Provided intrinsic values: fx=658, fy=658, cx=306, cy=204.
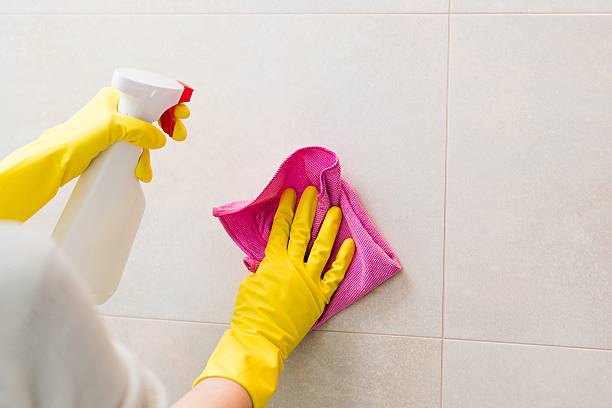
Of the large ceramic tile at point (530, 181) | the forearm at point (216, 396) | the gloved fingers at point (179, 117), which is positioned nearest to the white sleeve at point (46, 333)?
the forearm at point (216, 396)

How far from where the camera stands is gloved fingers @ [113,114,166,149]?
2.70ft

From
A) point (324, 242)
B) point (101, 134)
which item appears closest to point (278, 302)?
point (324, 242)

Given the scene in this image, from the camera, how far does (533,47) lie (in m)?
0.94

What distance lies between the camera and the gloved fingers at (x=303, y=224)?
98cm

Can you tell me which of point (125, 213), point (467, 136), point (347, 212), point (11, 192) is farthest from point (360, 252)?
point (11, 192)

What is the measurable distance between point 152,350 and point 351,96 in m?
0.51

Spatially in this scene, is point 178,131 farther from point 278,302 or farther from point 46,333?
point 46,333

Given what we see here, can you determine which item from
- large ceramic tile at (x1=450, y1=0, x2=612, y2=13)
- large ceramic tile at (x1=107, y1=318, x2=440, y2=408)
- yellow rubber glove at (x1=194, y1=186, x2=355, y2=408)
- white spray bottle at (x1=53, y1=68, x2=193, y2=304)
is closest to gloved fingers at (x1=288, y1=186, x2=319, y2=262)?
yellow rubber glove at (x1=194, y1=186, x2=355, y2=408)

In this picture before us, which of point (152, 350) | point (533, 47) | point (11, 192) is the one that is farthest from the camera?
point (152, 350)

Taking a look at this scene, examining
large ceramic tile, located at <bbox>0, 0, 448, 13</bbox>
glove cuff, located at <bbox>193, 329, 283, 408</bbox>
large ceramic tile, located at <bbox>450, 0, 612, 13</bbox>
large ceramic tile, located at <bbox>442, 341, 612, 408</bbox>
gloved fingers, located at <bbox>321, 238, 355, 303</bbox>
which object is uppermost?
large ceramic tile, located at <bbox>0, 0, 448, 13</bbox>

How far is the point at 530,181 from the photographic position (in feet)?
3.10

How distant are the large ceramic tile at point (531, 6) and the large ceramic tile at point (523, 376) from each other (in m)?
0.48

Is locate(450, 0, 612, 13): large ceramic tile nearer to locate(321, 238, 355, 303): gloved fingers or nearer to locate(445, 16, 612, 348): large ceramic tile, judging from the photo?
locate(445, 16, 612, 348): large ceramic tile

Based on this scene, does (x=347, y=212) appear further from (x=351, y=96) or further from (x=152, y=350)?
(x=152, y=350)
